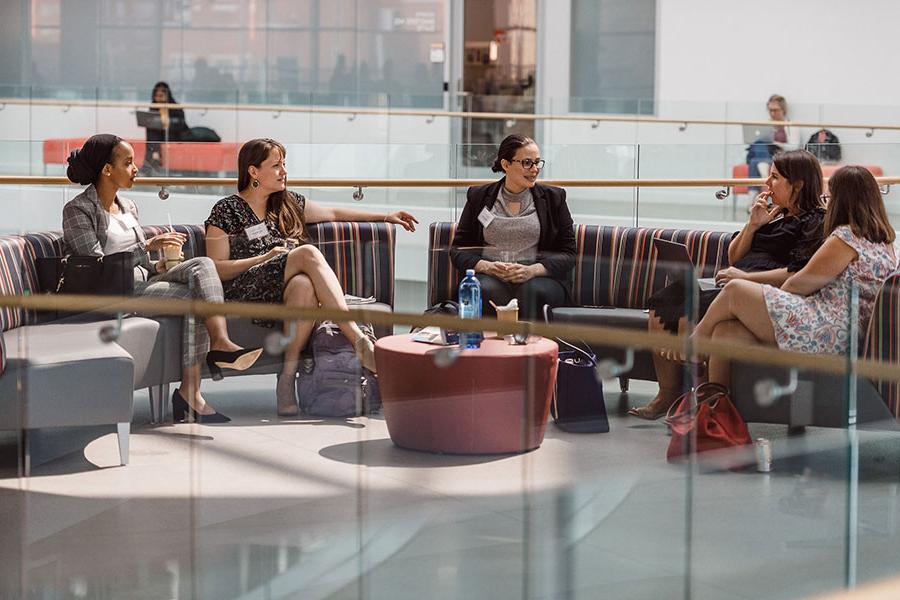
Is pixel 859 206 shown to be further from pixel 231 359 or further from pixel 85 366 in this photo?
pixel 85 366

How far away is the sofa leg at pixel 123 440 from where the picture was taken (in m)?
3.51

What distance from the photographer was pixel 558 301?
4.25m

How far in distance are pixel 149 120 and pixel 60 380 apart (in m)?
7.94

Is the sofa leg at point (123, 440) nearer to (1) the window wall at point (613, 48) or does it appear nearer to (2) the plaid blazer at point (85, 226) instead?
(2) the plaid blazer at point (85, 226)

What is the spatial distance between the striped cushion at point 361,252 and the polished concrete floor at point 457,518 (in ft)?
5.67

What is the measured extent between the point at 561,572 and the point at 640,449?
34 cm

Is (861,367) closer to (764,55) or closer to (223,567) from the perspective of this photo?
(223,567)

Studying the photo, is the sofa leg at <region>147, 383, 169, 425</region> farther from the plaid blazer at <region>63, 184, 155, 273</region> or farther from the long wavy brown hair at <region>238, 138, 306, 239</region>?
the long wavy brown hair at <region>238, 138, 306, 239</region>

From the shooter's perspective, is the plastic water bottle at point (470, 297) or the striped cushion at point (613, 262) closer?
the plastic water bottle at point (470, 297)

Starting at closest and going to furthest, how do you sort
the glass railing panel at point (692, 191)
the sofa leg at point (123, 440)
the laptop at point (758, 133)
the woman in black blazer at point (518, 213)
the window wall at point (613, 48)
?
the sofa leg at point (123, 440), the woman in black blazer at point (518, 213), the glass railing panel at point (692, 191), the laptop at point (758, 133), the window wall at point (613, 48)

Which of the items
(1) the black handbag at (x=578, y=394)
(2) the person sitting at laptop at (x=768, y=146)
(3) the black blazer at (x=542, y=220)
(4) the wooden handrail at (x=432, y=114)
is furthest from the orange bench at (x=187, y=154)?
(1) the black handbag at (x=578, y=394)

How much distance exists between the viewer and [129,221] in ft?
17.4

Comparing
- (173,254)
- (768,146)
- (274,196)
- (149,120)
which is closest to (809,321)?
(173,254)

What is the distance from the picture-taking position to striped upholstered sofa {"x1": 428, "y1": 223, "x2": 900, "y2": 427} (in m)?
2.96
